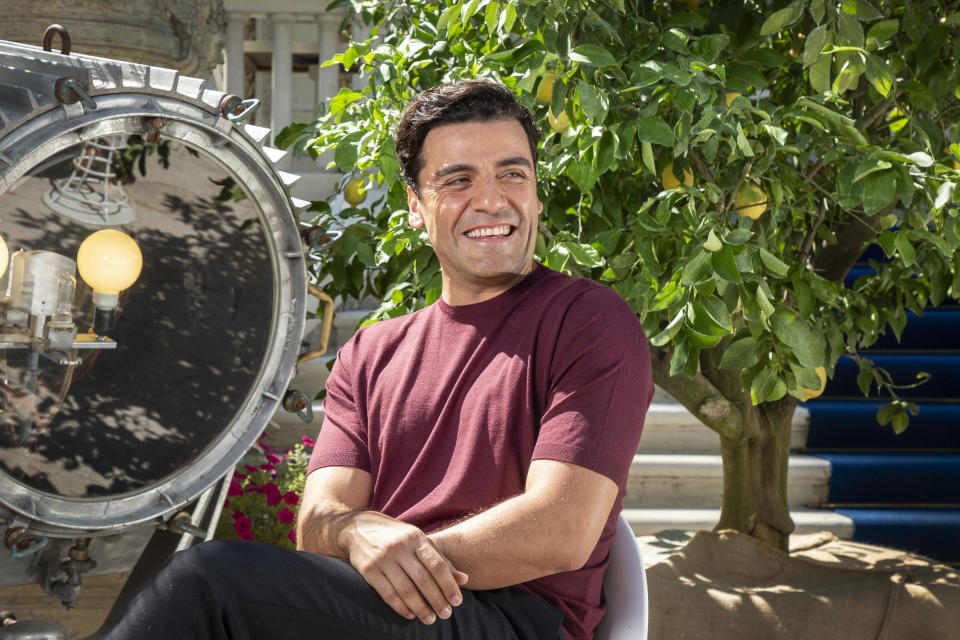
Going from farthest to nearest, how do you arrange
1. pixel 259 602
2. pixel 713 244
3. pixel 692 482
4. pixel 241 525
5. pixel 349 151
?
pixel 692 482
pixel 241 525
pixel 349 151
pixel 713 244
pixel 259 602

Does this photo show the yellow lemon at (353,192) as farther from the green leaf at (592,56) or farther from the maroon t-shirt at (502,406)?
the green leaf at (592,56)

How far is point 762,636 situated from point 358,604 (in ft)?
5.06

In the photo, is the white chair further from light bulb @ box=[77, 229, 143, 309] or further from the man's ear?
light bulb @ box=[77, 229, 143, 309]

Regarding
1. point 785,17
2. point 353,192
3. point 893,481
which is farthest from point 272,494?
point 893,481

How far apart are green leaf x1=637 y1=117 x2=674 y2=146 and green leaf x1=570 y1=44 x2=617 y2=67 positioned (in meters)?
0.10

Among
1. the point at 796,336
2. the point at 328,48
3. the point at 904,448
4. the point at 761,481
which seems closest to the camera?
the point at 796,336

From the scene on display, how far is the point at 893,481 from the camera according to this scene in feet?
11.9

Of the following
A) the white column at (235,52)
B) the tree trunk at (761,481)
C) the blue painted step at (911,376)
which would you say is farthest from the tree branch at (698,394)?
the white column at (235,52)

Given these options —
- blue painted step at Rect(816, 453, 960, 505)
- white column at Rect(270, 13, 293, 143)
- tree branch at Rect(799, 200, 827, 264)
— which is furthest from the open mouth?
white column at Rect(270, 13, 293, 143)

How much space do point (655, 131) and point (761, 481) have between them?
59.5 inches

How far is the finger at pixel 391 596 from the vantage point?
3.76 feet

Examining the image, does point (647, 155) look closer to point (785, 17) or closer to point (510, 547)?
point (785, 17)

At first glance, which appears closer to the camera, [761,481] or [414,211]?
[414,211]

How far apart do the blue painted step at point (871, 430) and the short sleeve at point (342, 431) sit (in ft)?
8.80
